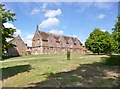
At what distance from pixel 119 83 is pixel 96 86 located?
5.28ft

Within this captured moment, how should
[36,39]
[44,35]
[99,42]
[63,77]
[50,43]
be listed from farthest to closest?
[50,43]
[44,35]
[36,39]
[99,42]
[63,77]

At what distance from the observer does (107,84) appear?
40.0 ft

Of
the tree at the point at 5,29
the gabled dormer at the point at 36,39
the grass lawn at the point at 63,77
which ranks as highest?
the gabled dormer at the point at 36,39

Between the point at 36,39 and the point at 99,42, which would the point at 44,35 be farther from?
the point at 99,42

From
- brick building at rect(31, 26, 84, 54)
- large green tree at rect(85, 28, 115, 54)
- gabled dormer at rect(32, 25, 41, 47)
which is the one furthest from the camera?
brick building at rect(31, 26, 84, 54)

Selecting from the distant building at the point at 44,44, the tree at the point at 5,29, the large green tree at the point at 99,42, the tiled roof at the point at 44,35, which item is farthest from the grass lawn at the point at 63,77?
the tiled roof at the point at 44,35

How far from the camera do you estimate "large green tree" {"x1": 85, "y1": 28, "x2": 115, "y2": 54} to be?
67.4 metres

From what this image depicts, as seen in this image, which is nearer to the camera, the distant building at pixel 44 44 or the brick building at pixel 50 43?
the distant building at pixel 44 44

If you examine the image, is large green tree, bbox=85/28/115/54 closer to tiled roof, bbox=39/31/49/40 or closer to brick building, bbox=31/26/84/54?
tiled roof, bbox=39/31/49/40

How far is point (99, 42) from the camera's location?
67438 mm

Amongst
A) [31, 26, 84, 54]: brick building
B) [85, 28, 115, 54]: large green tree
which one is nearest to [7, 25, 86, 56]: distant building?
[31, 26, 84, 54]: brick building

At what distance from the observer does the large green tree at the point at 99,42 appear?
221 ft

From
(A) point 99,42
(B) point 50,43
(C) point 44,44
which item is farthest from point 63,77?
(B) point 50,43

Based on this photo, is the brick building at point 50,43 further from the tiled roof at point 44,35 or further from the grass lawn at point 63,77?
the grass lawn at point 63,77
